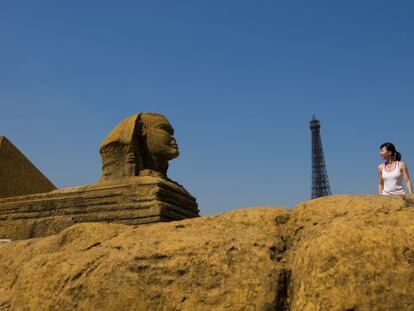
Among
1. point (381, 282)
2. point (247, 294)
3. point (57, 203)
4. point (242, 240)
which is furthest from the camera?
point (57, 203)

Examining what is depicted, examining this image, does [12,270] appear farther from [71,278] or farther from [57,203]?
[57,203]

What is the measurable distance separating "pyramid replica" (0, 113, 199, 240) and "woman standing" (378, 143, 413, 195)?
4.42 meters

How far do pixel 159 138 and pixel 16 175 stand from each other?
5.96 metres

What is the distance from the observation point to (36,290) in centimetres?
300

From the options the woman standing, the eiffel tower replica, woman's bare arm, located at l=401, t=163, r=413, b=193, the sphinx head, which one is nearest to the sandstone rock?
the sphinx head

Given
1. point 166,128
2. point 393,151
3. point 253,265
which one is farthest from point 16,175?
point 253,265

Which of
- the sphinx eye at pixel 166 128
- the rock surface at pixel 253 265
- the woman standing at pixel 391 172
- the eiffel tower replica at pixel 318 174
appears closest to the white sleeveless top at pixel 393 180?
the woman standing at pixel 391 172

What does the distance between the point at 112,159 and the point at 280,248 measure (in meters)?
7.79

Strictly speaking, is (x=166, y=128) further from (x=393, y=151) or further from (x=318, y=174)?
(x=318, y=174)

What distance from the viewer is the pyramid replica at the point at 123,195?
908 cm

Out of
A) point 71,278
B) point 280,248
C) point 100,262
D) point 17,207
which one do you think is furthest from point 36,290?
point 17,207

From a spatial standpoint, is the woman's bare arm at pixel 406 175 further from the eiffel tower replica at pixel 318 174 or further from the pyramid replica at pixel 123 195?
the eiffel tower replica at pixel 318 174

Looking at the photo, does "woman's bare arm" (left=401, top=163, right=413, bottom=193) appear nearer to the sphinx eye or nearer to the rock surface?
the rock surface

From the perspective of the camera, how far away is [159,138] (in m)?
10.4
